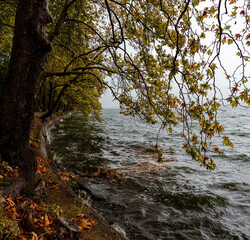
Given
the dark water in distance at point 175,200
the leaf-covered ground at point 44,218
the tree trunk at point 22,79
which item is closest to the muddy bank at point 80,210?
the leaf-covered ground at point 44,218

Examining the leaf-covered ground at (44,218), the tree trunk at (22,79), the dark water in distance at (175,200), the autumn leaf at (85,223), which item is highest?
the tree trunk at (22,79)

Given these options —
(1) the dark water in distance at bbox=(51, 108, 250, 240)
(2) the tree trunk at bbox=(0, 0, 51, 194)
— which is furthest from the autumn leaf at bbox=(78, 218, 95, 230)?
(1) the dark water in distance at bbox=(51, 108, 250, 240)

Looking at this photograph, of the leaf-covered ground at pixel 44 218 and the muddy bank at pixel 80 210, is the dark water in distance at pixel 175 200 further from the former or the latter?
the leaf-covered ground at pixel 44 218

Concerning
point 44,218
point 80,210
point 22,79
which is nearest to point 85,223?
point 80,210

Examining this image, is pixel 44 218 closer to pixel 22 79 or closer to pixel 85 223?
pixel 85 223

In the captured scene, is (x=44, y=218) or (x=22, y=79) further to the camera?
(x=22, y=79)

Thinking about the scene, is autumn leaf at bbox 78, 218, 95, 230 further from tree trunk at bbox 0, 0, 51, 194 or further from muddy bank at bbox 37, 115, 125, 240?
tree trunk at bbox 0, 0, 51, 194

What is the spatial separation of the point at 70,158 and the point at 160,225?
24.2ft

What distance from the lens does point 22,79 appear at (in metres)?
3.77

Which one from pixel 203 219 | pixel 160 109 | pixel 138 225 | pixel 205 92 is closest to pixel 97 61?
pixel 160 109

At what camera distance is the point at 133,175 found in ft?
29.4

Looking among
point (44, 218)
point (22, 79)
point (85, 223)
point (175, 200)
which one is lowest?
point (175, 200)

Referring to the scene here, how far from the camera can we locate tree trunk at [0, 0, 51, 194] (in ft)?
11.8

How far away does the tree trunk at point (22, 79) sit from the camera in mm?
3611
